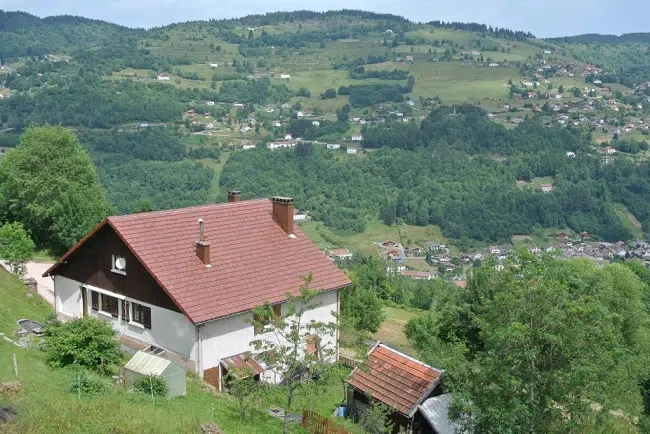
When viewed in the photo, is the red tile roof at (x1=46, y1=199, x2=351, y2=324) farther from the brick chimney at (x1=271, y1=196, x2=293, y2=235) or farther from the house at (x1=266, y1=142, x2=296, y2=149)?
the house at (x1=266, y1=142, x2=296, y2=149)

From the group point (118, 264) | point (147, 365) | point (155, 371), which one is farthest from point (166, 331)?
point (155, 371)

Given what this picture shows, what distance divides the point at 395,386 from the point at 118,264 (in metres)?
9.92

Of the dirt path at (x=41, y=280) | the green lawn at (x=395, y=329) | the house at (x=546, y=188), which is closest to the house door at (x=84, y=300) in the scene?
the dirt path at (x=41, y=280)

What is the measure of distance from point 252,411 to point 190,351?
150 inches

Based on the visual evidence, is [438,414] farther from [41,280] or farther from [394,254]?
[394,254]

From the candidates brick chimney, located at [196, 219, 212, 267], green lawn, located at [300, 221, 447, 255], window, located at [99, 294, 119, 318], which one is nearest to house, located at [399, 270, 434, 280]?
green lawn, located at [300, 221, 447, 255]

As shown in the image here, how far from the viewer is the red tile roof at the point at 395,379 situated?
1884cm

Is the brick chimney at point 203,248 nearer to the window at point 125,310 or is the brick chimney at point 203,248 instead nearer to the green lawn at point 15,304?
the window at point 125,310

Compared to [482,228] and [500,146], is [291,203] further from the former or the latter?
[500,146]

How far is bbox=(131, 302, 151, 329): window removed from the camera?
71.8 ft

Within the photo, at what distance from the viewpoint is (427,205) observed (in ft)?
484

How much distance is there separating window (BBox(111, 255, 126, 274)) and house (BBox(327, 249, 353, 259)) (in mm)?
83891

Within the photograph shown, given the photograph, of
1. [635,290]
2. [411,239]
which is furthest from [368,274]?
[411,239]

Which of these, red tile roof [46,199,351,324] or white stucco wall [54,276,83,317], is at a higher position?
red tile roof [46,199,351,324]
